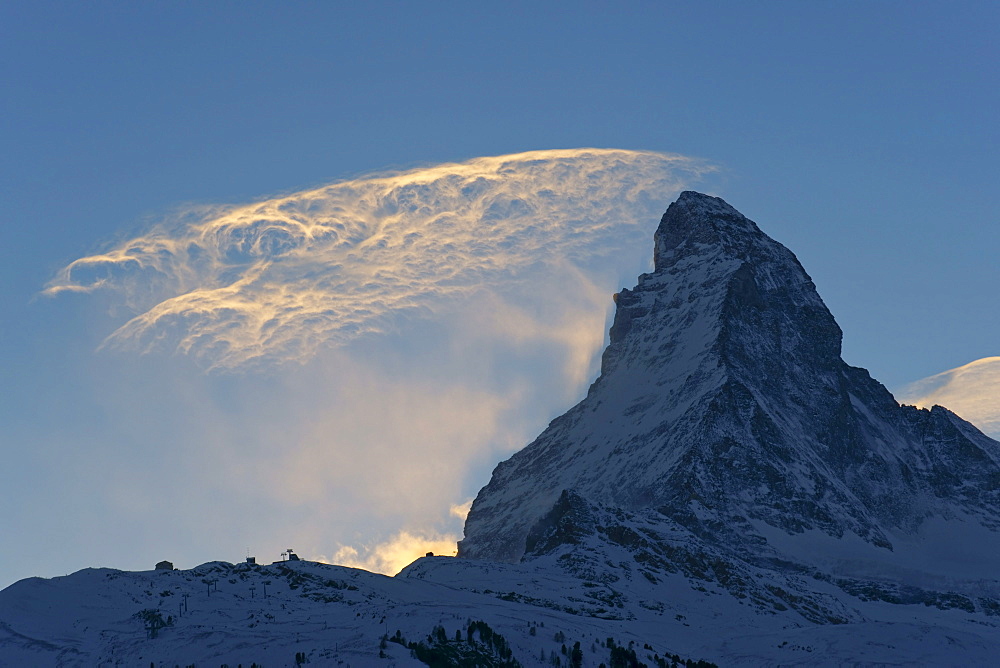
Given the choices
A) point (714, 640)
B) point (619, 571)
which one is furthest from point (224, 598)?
point (619, 571)

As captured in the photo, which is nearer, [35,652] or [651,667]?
[35,652]

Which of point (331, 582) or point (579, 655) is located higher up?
point (331, 582)

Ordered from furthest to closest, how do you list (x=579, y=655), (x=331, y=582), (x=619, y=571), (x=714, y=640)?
(x=619, y=571) < (x=714, y=640) < (x=331, y=582) < (x=579, y=655)

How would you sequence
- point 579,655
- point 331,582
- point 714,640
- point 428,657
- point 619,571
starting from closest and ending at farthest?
point 428,657
point 579,655
point 331,582
point 714,640
point 619,571

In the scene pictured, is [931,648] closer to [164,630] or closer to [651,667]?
[651,667]

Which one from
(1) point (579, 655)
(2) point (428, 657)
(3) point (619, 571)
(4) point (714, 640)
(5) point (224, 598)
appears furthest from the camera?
(3) point (619, 571)

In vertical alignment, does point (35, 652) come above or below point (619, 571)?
below

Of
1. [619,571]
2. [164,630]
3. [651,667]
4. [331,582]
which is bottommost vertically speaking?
[651,667]

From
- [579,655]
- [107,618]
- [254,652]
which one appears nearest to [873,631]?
A: [579,655]

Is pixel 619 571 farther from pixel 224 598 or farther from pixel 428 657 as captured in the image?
pixel 428 657
